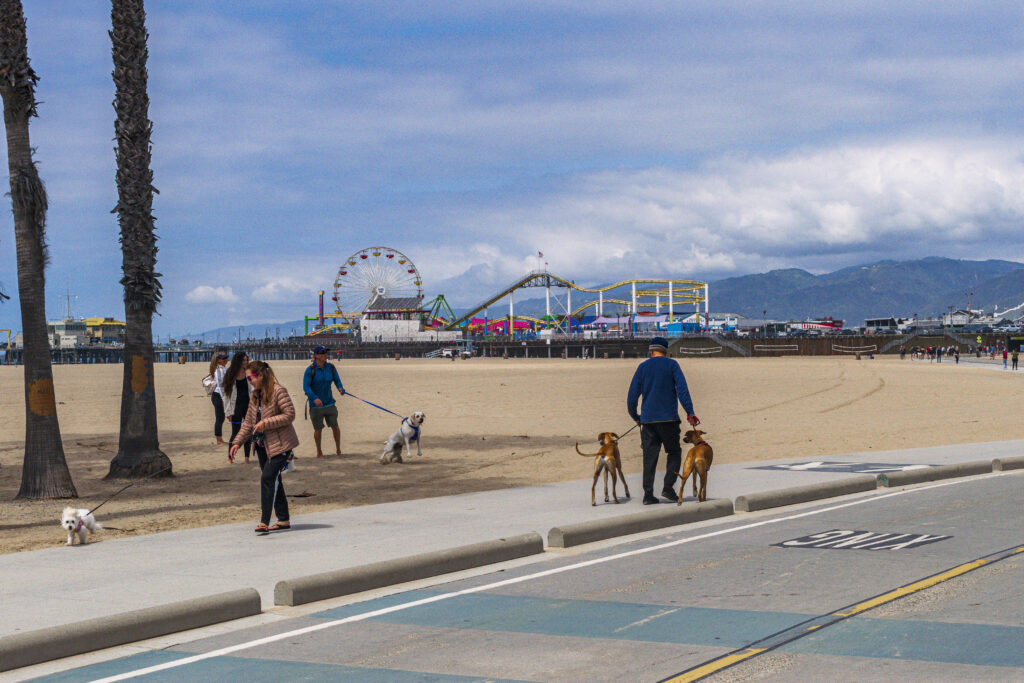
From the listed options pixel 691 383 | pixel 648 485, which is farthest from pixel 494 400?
pixel 648 485

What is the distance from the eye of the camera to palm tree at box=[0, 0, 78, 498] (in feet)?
45.3

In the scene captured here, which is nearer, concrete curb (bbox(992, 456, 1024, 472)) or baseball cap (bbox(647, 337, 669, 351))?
baseball cap (bbox(647, 337, 669, 351))

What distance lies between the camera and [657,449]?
12.1 meters

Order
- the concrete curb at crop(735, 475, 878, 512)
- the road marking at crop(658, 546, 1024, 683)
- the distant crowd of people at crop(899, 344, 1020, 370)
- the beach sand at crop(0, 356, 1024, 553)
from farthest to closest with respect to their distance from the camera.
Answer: the distant crowd of people at crop(899, 344, 1020, 370) → the beach sand at crop(0, 356, 1024, 553) → the concrete curb at crop(735, 475, 878, 512) → the road marking at crop(658, 546, 1024, 683)

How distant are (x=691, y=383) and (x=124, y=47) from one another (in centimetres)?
3862

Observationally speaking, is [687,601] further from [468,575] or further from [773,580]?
[468,575]

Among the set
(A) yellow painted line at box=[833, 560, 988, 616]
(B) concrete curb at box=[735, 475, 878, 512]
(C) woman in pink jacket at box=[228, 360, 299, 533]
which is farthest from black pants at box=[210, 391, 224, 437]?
(A) yellow painted line at box=[833, 560, 988, 616]

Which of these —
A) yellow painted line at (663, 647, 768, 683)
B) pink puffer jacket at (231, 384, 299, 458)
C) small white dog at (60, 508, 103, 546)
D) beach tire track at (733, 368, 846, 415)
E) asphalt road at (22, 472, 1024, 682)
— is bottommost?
beach tire track at (733, 368, 846, 415)

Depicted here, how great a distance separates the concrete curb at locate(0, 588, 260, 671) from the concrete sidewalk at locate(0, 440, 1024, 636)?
1.35 feet

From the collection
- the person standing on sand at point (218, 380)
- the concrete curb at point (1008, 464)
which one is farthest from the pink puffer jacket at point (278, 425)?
the concrete curb at point (1008, 464)

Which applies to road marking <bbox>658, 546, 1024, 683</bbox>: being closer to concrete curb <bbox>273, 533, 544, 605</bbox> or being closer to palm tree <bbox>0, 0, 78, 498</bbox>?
concrete curb <bbox>273, 533, 544, 605</bbox>

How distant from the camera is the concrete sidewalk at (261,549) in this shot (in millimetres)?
7654

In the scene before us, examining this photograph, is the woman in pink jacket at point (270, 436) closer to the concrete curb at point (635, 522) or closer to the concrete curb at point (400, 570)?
the concrete curb at point (400, 570)

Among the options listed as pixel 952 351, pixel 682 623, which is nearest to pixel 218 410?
pixel 682 623
